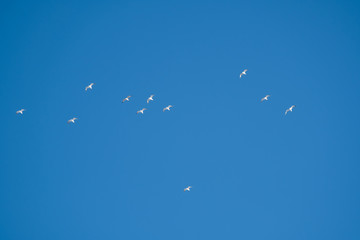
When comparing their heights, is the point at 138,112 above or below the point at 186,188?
above

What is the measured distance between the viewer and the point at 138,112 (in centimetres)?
4134

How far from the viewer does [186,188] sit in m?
43.8

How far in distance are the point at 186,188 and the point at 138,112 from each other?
33.3 ft
